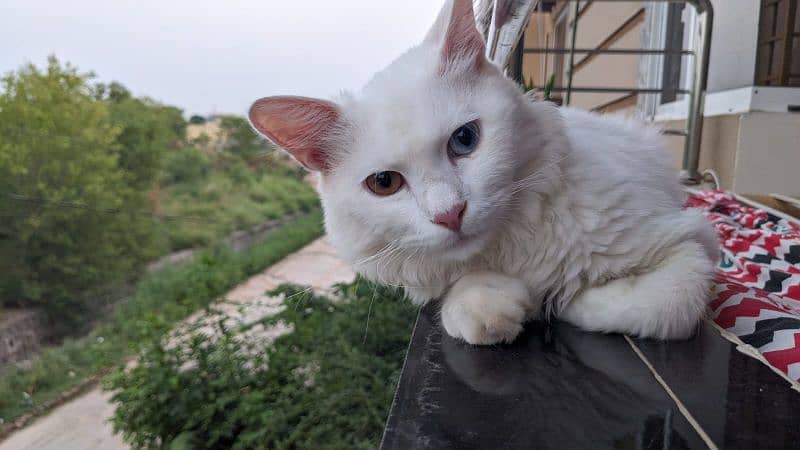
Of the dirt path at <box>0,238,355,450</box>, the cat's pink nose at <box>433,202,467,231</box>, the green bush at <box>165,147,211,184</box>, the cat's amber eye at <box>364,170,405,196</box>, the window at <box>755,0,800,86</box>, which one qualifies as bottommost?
the dirt path at <box>0,238,355,450</box>

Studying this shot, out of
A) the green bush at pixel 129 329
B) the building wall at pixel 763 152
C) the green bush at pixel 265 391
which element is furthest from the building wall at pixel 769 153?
the green bush at pixel 129 329

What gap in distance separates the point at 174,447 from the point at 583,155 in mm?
1455

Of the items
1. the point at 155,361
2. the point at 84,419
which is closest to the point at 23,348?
the point at 84,419

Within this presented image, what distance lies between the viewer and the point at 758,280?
1.47 m

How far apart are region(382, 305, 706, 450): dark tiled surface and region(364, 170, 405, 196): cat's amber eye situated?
0.29 meters

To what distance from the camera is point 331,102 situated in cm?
99

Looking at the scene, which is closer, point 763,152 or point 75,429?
point 763,152

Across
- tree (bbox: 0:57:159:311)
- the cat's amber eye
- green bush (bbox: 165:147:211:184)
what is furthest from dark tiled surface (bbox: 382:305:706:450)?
green bush (bbox: 165:147:211:184)

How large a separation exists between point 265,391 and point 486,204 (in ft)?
4.40

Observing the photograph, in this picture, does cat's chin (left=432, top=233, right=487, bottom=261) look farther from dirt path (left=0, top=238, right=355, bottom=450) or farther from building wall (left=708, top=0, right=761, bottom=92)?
building wall (left=708, top=0, right=761, bottom=92)

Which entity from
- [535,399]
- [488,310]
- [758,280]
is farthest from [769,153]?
[535,399]

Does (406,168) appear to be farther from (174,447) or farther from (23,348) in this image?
(23,348)

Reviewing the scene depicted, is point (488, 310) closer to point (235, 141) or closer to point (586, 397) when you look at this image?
point (586, 397)

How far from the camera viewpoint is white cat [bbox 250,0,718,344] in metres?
0.91
